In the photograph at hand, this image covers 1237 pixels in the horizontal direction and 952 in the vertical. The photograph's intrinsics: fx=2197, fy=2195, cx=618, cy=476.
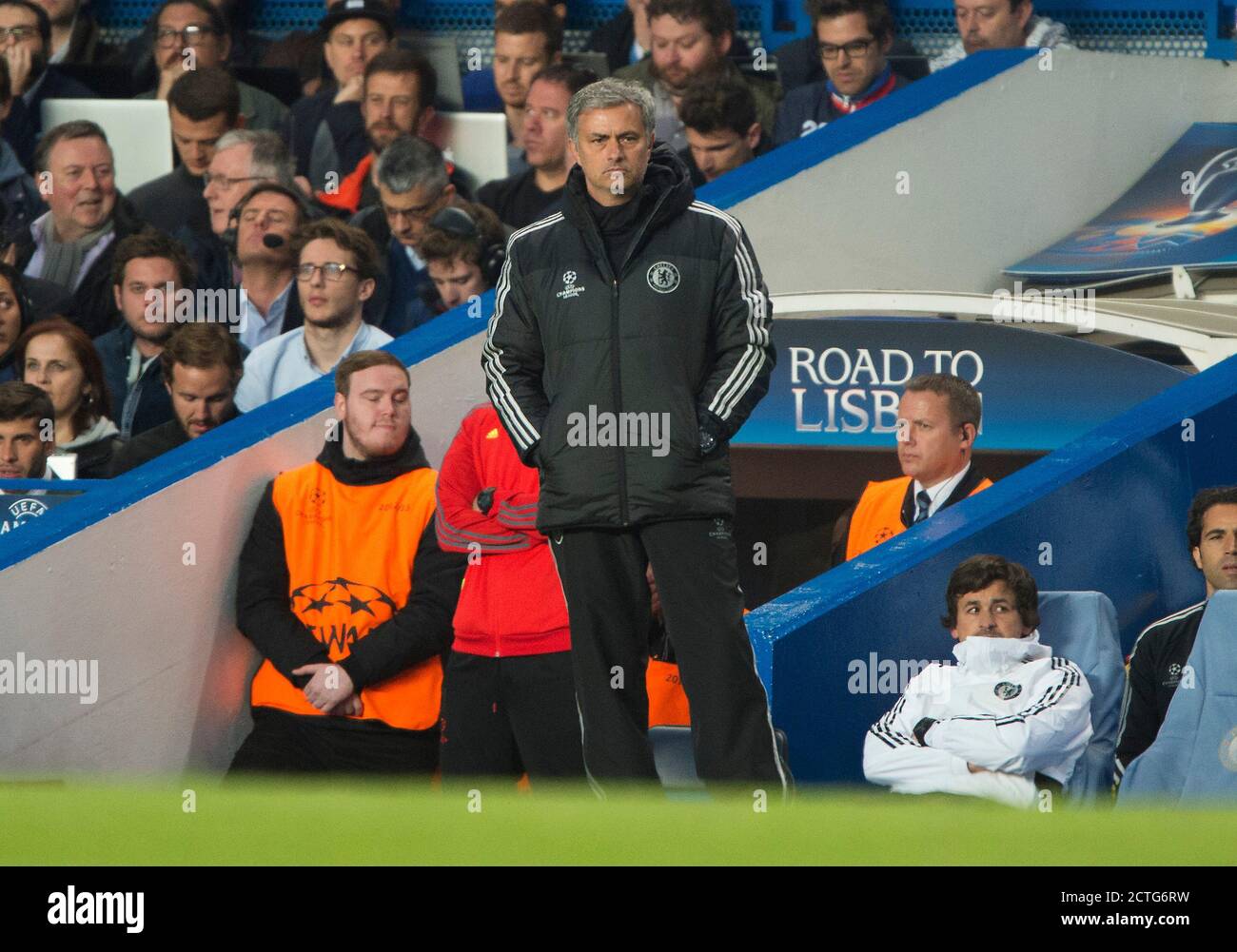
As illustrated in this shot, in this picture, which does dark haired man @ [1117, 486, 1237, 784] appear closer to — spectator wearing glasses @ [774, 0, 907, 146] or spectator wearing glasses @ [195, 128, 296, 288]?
spectator wearing glasses @ [774, 0, 907, 146]

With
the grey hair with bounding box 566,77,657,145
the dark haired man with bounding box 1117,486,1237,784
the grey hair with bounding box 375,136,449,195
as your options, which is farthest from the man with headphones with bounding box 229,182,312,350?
the dark haired man with bounding box 1117,486,1237,784

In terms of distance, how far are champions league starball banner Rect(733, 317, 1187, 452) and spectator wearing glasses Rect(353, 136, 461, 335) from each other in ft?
5.32

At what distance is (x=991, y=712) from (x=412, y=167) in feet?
13.5

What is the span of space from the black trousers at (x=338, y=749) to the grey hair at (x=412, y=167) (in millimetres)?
2914

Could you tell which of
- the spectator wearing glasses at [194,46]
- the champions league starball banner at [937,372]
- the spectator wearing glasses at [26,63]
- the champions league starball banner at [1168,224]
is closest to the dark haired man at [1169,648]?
the champions league starball banner at [937,372]

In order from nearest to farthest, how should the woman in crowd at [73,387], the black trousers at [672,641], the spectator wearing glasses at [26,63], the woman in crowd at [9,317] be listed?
1. the black trousers at [672,641]
2. the woman in crowd at [73,387]
3. the woman in crowd at [9,317]
4. the spectator wearing glasses at [26,63]

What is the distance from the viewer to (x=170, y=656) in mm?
7551

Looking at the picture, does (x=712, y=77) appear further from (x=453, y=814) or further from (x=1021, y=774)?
(x=453, y=814)

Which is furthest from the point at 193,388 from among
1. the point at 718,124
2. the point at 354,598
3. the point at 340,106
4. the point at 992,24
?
the point at 992,24

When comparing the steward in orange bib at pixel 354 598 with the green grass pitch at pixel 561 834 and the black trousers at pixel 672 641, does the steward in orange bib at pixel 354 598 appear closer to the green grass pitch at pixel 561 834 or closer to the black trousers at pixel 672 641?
the black trousers at pixel 672 641

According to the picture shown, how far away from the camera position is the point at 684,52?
32.8 ft

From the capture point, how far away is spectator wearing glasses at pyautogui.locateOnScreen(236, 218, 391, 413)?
8570 mm

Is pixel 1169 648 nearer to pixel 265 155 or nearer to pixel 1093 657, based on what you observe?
pixel 1093 657

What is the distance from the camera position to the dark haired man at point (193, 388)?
8.28 metres
